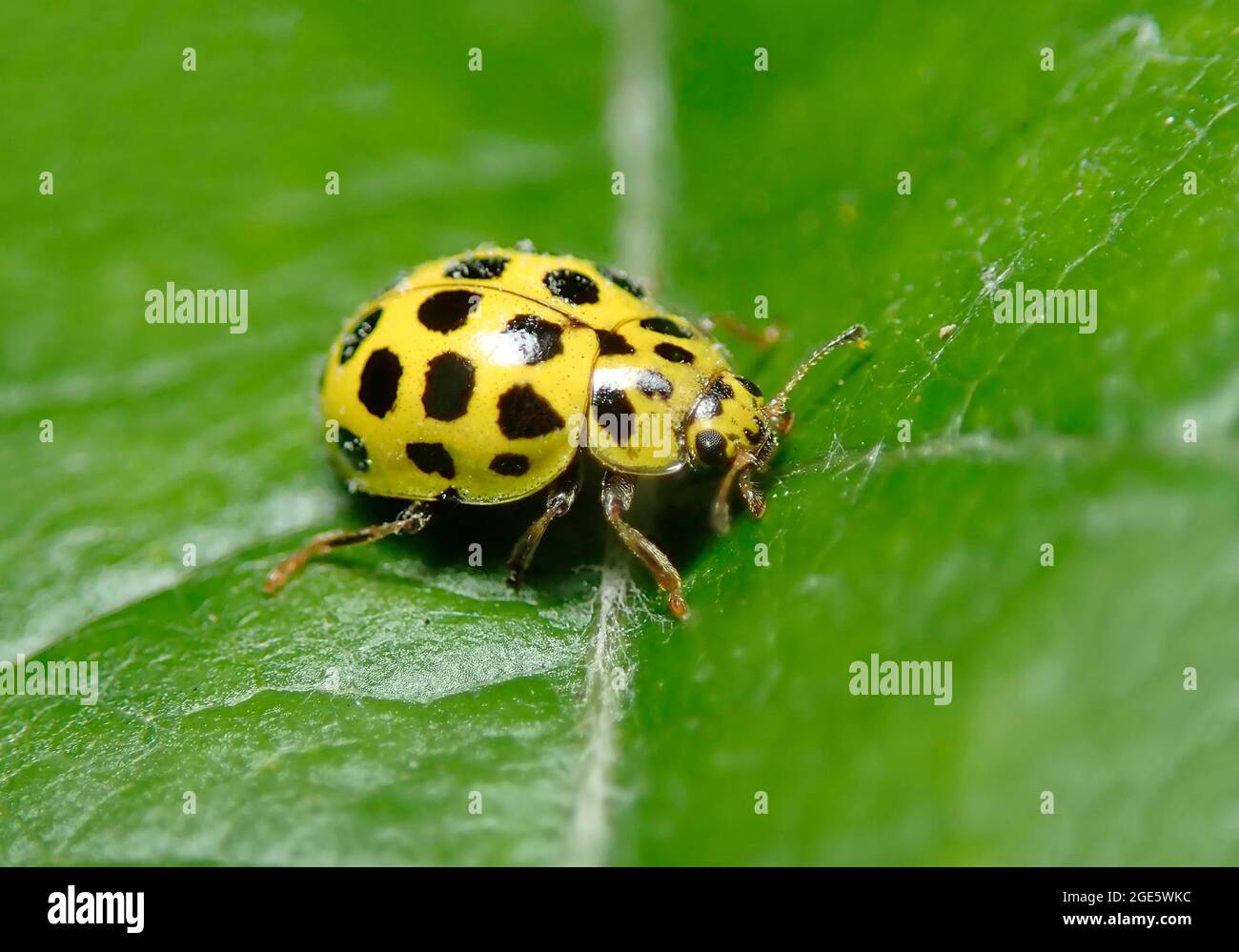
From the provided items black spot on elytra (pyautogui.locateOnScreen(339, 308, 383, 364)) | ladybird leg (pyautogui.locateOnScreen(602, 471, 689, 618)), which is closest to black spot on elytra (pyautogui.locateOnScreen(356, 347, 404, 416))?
black spot on elytra (pyautogui.locateOnScreen(339, 308, 383, 364))

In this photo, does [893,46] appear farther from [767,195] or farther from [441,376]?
[441,376]

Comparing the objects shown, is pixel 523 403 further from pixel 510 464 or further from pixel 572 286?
pixel 572 286

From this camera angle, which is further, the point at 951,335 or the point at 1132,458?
the point at 951,335

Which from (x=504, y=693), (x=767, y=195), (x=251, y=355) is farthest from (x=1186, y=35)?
(x=251, y=355)

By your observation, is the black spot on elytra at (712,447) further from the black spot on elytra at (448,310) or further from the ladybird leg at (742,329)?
the black spot on elytra at (448,310)

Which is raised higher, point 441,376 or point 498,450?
point 441,376

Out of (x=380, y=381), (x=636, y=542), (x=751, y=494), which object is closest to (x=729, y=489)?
(x=751, y=494)
